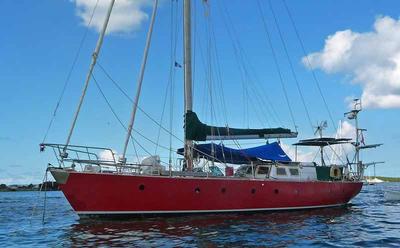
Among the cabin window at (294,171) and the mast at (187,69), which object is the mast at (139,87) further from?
the cabin window at (294,171)

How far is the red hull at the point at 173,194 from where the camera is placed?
869 inches

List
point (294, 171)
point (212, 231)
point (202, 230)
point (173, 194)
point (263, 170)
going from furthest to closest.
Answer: point (294, 171), point (263, 170), point (173, 194), point (202, 230), point (212, 231)

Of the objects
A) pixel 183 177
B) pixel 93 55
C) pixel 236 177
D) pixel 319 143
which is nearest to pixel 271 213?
pixel 236 177

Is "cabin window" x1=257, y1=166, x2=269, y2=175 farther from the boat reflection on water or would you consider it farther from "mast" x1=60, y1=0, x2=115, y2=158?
"mast" x1=60, y1=0, x2=115, y2=158

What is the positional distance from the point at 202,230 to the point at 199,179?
447 centimetres

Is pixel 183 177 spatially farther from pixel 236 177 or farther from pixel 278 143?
pixel 278 143

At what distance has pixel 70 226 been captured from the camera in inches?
890

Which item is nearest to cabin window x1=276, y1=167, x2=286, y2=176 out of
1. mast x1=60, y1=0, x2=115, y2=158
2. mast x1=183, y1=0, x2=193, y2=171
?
mast x1=183, y1=0, x2=193, y2=171

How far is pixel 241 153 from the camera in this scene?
2828cm

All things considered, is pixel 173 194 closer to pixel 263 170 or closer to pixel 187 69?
pixel 263 170

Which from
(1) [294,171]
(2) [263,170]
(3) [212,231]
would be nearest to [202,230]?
(3) [212,231]

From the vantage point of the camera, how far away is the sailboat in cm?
2223

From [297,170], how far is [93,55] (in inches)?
589

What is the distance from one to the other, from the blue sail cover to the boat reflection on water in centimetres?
394
